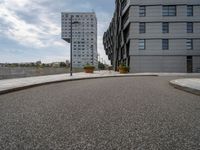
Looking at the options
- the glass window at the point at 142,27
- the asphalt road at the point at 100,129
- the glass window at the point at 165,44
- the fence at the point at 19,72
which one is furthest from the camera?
the glass window at the point at 142,27

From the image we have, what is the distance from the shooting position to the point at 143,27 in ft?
149

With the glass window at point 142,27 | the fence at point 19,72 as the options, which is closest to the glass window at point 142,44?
the glass window at point 142,27

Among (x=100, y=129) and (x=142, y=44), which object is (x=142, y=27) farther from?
(x=100, y=129)

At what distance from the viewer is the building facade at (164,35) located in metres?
44.8

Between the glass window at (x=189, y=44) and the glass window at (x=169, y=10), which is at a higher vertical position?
the glass window at (x=169, y=10)

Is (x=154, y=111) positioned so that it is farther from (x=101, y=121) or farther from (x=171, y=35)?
(x=171, y=35)

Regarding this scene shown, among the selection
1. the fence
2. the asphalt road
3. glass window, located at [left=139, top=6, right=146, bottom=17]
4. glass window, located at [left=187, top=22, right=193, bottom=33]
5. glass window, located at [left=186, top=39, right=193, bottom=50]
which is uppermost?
glass window, located at [left=139, top=6, right=146, bottom=17]

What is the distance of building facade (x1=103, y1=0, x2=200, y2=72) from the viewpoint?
147ft

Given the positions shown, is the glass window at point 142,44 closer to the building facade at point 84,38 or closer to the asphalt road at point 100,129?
the asphalt road at point 100,129

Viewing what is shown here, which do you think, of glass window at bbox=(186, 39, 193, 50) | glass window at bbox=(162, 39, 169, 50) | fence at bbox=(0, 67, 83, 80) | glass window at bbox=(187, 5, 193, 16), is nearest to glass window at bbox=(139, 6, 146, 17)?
glass window at bbox=(162, 39, 169, 50)

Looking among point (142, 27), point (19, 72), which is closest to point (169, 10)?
point (142, 27)

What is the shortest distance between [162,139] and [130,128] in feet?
2.59

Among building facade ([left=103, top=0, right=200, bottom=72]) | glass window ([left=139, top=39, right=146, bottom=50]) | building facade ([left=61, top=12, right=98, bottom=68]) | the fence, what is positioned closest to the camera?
the fence

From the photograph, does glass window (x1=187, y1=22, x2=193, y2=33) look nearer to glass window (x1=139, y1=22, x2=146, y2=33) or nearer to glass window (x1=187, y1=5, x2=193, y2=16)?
glass window (x1=187, y1=5, x2=193, y2=16)
